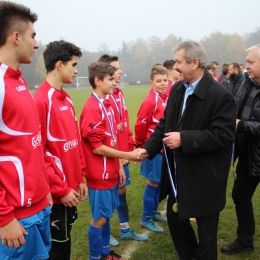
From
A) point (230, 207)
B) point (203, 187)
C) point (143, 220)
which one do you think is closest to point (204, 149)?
point (203, 187)

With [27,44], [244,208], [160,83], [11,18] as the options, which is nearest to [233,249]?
[244,208]

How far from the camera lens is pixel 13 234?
1.87 metres

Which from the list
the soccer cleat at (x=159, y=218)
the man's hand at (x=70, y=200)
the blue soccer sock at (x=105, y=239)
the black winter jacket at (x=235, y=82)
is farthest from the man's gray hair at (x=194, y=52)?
the black winter jacket at (x=235, y=82)

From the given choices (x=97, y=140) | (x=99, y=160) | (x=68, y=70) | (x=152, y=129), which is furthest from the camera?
(x=152, y=129)

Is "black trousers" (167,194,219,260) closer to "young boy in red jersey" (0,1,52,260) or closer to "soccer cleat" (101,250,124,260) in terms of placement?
"soccer cleat" (101,250,124,260)

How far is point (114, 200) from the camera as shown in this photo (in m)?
3.44

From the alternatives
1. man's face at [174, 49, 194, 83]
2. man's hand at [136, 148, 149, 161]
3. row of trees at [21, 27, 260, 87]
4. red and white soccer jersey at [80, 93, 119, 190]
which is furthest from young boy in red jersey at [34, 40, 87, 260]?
row of trees at [21, 27, 260, 87]

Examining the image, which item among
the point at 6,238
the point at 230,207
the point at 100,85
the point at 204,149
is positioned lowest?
the point at 230,207

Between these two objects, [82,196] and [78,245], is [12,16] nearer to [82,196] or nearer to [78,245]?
[82,196]

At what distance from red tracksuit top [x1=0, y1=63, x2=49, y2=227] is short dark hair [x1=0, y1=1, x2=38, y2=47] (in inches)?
10.0

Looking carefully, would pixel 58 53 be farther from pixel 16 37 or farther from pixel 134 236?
pixel 134 236

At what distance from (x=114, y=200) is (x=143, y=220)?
3.91 ft

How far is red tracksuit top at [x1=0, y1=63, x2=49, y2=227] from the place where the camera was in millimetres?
1877

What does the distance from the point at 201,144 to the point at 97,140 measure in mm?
1114
